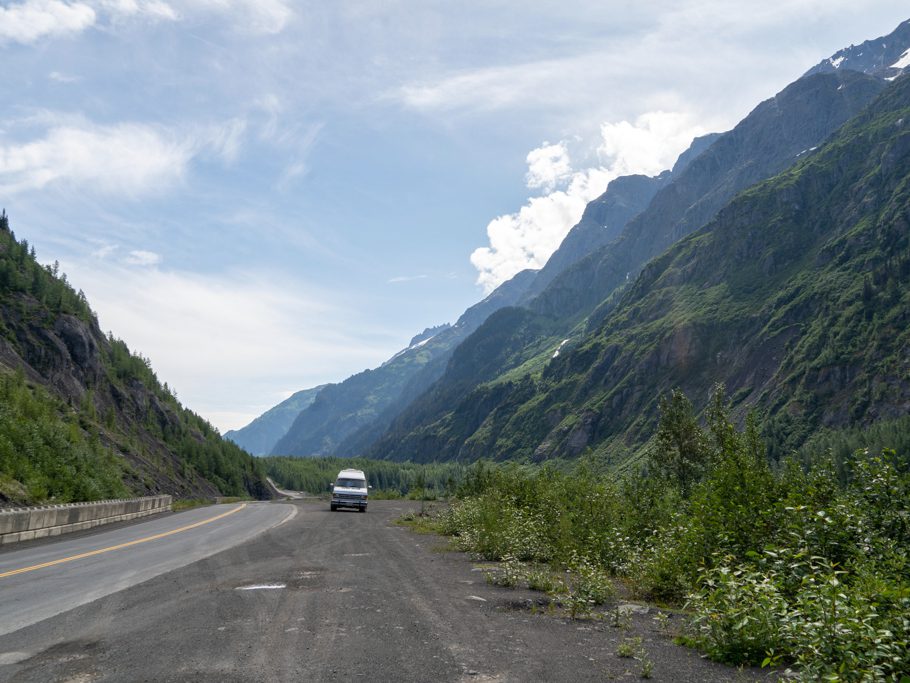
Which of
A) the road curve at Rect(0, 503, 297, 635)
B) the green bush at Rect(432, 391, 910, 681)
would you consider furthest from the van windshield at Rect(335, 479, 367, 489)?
the green bush at Rect(432, 391, 910, 681)

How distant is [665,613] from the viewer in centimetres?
923

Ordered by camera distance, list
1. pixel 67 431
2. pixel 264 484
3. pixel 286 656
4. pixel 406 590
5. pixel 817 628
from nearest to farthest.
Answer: pixel 817 628, pixel 286 656, pixel 406 590, pixel 67 431, pixel 264 484

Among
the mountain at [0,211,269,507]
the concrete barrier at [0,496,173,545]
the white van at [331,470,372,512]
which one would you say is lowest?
the white van at [331,470,372,512]

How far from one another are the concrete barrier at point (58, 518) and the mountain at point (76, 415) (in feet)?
7.40

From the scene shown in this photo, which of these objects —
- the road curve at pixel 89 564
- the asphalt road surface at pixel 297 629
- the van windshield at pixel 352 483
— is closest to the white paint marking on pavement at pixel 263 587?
the asphalt road surface at pixel 297 629

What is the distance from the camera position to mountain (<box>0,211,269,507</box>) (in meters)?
28.6

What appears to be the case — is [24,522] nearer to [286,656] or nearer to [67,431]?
[286,656]

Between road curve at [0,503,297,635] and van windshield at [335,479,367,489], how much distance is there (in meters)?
15.9

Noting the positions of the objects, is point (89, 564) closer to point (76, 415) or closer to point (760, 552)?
point (760, 552)

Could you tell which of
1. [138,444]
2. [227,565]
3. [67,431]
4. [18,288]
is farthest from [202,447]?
[227,565]

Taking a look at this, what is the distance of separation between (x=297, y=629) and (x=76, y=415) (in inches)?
2142

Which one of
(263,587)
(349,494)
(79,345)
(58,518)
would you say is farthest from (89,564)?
(79,345)

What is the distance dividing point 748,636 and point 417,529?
19.8 m

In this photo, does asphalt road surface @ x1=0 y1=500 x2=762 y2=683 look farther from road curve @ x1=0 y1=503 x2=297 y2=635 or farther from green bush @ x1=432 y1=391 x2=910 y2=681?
green bush @ x1=432 y1=391 x2=910 y2=681
